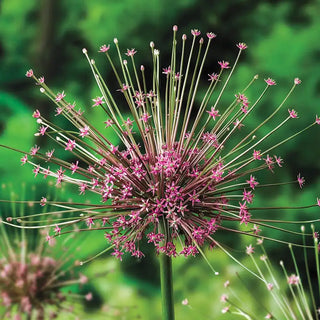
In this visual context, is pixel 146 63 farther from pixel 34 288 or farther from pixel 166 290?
pixel 166 290

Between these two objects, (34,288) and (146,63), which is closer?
(34,288)

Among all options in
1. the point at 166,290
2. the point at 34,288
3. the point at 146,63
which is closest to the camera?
the point at 166,290

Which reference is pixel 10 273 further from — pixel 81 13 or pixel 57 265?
pixel 81 13

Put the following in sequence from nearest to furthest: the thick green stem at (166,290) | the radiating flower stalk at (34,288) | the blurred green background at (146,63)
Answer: the thick green stem at (166,290)
the radiating flower stalk at (34,288)
the blurred green background at (146,63)

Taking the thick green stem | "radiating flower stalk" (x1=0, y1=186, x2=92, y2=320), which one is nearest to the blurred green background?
"radiating flower stalk" (x1=0, y1=186, x2=92, y2=320)

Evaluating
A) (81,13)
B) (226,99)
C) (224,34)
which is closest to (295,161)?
(226,99)

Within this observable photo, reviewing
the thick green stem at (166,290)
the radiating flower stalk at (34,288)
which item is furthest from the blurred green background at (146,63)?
the thick green stem at (166,290)

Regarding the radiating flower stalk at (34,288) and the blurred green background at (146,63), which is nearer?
the radiating flower stalk at (34,288)

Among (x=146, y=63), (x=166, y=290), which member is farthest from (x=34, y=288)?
(x=146, y=63)

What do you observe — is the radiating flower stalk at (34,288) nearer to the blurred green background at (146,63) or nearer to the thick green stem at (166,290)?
the thick green stem at (166,290)
